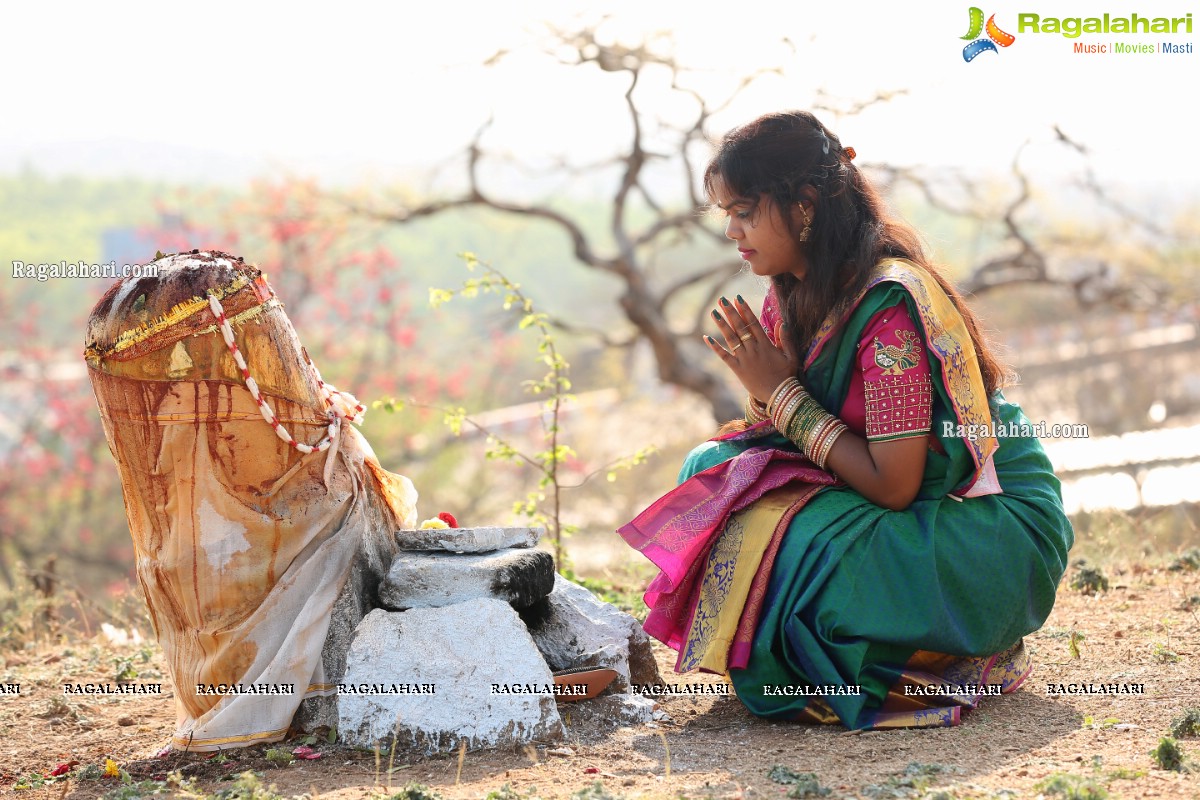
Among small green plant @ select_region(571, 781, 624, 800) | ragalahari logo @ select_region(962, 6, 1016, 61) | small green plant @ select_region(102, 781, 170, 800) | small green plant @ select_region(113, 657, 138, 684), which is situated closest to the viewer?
small green plant @ select_region(571, 781, 624, 800)

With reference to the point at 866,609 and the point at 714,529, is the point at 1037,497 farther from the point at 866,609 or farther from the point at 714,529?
the point at 714,529

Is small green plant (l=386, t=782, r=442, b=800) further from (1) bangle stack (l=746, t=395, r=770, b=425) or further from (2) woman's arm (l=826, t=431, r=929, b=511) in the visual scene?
(1) bangle stack (l=746, t=395, r=770, b=425)

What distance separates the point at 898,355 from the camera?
10.3 feet

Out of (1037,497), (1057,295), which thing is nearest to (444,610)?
(1037,497)

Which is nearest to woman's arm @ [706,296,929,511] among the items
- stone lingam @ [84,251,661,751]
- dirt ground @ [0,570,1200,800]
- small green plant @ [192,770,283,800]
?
dirt ground @ [0,570,1200,800]

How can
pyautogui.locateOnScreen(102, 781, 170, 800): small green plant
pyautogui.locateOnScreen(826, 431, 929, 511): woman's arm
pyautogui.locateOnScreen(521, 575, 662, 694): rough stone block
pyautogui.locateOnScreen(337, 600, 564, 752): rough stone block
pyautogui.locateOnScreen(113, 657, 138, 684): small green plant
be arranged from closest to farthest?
pyautogui.locateOnScreen(102, 781, 170, 800): small green plant
pyautogui.locateOnScreen(337, 600, 564, 752): rough stone block
pyautogui.locateOnScreen(826, 431, 929, 511): woman's arm
pyautogui.locateOnScreen(521, 575, 662, 694): rough stone block
pyautogui.locateOnScreen(113, 657, 138, 684): small green plant

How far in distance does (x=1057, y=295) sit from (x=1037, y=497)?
1542 centimetres

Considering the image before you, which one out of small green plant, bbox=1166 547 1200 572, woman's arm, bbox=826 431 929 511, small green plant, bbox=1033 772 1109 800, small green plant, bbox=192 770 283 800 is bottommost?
small green plant, bbox=1166 547 1200 572

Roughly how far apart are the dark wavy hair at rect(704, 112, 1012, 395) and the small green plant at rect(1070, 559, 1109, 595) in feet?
6.26

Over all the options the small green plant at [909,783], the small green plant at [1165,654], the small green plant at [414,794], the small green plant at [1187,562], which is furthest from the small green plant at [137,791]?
the small green plant at [1187,562]

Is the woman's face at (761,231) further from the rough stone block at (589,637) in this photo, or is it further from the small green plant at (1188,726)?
the small green plant at (1188,726)

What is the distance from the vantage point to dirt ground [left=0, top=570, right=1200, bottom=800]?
2611 mm

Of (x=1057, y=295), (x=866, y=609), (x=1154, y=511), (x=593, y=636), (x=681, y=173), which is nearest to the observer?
(x=866, y=609)

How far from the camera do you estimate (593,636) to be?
3.54 m
